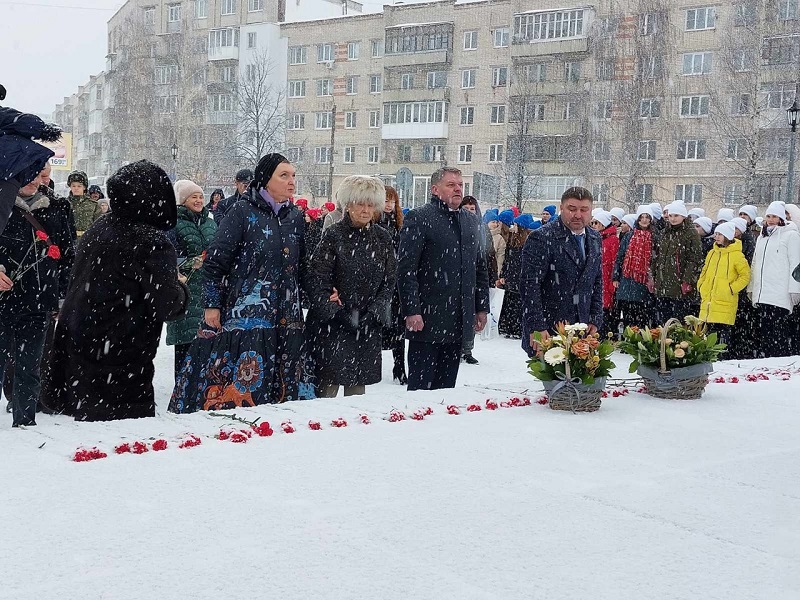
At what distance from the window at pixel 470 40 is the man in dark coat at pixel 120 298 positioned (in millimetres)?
50890

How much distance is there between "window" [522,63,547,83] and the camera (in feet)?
163

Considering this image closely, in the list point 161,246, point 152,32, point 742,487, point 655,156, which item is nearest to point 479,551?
point 742,487

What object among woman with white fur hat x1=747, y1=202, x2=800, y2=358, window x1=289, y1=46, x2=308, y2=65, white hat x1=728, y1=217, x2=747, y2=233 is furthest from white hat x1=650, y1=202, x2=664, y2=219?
window x1=289, y1=46, x2=308, y2=65

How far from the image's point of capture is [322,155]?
61.5 m

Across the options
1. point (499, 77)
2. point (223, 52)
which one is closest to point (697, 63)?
point (499, 77)

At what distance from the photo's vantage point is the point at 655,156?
1832 inches

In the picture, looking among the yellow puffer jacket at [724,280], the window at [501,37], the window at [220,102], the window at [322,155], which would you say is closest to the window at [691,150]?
the window at [501,37]

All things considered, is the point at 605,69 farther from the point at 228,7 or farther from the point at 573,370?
the point at 573,370

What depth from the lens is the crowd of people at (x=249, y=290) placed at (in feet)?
16.5

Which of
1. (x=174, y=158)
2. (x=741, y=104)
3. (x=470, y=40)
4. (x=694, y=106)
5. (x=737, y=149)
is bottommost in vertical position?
(x=174, y=158)

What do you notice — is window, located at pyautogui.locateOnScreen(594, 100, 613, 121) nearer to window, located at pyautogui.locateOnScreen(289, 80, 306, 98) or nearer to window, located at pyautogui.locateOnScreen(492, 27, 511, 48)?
window, located at pyautogui.locateOnScreen(492, 27, 511, 48)

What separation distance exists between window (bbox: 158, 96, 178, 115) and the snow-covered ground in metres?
57.0

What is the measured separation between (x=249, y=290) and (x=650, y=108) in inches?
1662

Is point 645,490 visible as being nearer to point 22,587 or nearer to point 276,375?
point 22,587
